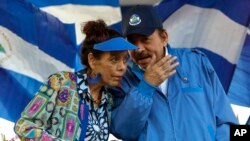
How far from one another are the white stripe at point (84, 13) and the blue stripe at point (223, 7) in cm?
36

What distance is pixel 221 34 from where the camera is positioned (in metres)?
3.75

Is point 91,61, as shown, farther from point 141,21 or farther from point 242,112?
point 242,112

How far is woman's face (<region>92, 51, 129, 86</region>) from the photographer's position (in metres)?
2.40

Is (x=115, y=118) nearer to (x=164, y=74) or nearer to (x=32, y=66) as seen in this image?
(x=164, y=74)

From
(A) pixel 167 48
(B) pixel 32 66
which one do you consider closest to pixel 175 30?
(B) pixel 32 66

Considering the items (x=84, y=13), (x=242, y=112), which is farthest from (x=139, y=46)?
(x=242, y=112)

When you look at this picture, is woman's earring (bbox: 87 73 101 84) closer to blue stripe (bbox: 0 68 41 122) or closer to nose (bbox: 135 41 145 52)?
nose (bbox: 135 41 145 52)

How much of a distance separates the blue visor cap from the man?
0.37 ft

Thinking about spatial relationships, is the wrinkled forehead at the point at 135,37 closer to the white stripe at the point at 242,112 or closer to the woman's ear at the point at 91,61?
the woman's ear at the point at 91,61

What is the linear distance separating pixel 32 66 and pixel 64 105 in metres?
1.10

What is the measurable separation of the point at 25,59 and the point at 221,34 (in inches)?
46.2

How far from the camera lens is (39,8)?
3406 mm

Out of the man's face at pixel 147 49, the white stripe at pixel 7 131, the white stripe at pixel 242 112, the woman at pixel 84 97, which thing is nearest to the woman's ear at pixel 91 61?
the woman at pixel 84 97

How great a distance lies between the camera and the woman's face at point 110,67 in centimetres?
240
